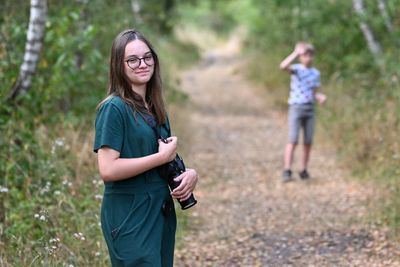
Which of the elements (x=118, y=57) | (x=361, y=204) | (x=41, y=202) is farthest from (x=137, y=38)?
(x=361, y=204)

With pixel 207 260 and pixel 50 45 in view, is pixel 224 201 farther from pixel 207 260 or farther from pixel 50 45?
pixel 50 45

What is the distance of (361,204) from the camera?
6.88 m

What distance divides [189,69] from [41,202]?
921 inches

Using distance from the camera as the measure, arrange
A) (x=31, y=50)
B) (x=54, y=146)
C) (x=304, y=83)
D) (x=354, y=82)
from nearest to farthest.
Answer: (x=54, y=146), (x=31, y=50), (x=304, y=83), (x=354, y=82)

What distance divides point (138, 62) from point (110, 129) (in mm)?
372

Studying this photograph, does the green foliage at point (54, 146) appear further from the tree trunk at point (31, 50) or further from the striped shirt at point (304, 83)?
the striped shirt at point (304, 83)

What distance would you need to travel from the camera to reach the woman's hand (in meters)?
3.10

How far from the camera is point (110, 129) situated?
293 centimetres

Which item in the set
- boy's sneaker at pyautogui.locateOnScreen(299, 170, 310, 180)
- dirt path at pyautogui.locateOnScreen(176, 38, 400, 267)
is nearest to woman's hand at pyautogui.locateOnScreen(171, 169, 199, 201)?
dirt path at pyautogui.locateOnScreen(176, 38, 400, 267)

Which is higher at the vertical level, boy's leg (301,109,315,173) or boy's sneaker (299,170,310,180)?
boy's leg (301,109,315,173)

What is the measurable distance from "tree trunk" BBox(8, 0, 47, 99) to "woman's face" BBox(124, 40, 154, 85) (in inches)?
153

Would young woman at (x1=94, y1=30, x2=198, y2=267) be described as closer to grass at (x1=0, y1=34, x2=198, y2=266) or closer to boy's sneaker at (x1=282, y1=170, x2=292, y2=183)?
grass at (x1=0, y1=34, x2=198, y2=266)

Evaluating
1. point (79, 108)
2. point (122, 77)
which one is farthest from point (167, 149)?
point (79, 108)

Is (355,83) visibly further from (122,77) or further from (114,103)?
(114,103)
